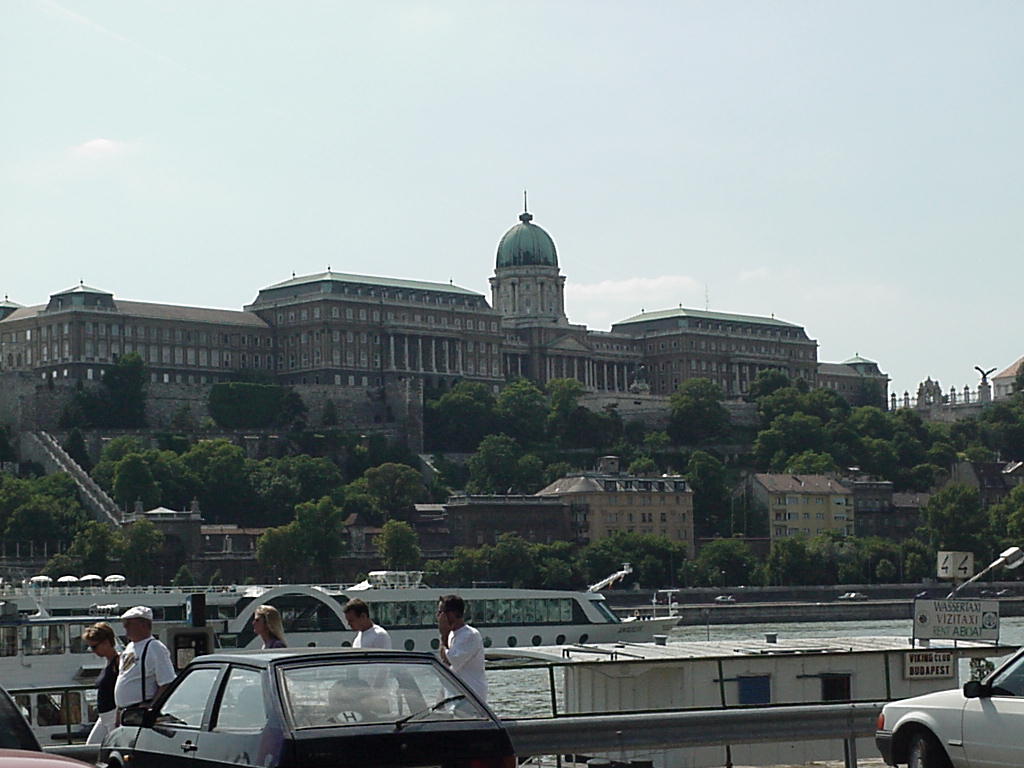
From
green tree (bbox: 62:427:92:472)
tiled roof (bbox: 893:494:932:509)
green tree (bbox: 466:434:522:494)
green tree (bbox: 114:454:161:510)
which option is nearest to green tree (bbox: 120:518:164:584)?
green tree (bbox: 114:454:161:510)

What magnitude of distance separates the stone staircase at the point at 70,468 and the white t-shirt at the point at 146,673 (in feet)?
313

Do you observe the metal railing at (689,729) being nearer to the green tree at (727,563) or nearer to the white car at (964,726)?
the white car at (964,726)

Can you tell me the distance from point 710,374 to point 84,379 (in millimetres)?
56194

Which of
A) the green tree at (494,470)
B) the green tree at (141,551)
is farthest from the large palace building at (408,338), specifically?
the green tree at (141,551)

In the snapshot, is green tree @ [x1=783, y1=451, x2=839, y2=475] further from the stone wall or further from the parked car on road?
the parked car on road

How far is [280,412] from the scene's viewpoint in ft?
441

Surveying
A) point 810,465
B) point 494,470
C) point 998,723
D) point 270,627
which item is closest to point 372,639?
point 270,627

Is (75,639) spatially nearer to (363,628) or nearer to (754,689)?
(754,689)

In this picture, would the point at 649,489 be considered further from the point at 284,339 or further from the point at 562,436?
the point at 284,339

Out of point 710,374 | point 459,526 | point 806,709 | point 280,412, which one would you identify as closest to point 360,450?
point 280,412

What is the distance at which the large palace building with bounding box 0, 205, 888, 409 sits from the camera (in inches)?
5517

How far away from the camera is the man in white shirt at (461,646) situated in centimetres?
1366

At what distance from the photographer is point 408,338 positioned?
150500mm

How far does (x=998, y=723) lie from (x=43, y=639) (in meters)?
30.2
